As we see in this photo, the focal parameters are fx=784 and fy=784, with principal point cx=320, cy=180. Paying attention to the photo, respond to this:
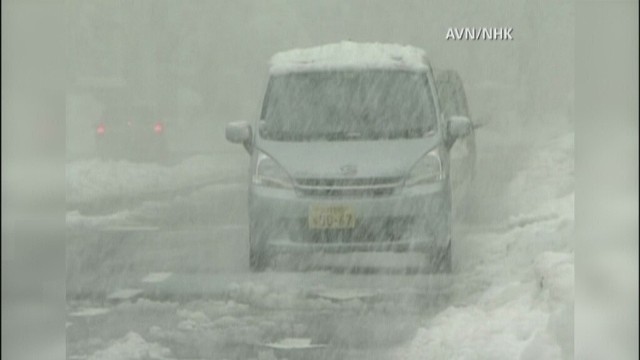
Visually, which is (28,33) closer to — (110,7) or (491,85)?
(110,7)

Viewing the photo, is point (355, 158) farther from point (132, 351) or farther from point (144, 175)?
point (132, 351)

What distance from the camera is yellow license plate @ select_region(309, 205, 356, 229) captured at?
10.2 ft

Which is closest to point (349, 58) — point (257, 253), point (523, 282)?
point (257, 253)

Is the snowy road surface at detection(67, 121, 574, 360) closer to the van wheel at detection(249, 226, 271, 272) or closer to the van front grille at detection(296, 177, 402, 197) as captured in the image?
the van wheel at detection(249, 226, 271, 272)

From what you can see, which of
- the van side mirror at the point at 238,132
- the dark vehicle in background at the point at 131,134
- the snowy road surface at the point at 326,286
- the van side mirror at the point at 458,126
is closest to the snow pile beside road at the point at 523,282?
the snowy road surface at the point at 326,286

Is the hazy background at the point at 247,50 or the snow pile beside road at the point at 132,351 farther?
the snow pile beside road at the point at 132,351

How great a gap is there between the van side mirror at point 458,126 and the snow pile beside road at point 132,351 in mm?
1457

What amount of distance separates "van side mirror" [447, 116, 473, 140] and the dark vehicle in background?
1133 millimetres

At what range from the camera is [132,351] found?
324cm

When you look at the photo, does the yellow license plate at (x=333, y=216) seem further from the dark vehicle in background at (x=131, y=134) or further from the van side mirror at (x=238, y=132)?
the dark vehicle in background at (x=131, y=134)

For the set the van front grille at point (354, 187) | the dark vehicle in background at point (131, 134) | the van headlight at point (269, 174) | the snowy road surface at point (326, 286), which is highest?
the dark vehicle in background at point (131, 134)

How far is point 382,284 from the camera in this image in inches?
124

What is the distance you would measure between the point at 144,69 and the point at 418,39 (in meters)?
1.09

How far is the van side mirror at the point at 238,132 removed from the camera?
3107 millimetres
